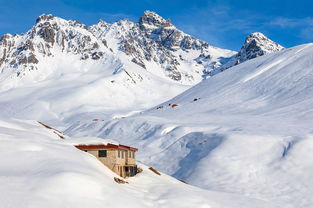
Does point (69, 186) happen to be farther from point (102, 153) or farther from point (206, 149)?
point (206, 149)

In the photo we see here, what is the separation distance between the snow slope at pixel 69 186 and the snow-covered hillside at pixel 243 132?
7.48 metres

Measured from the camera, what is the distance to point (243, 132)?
61.2 m

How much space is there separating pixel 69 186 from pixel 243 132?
36407 mm

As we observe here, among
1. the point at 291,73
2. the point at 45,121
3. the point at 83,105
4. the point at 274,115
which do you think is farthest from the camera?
the point at 83,105

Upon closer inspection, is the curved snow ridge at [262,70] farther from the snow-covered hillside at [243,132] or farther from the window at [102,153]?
the window at [102,153]

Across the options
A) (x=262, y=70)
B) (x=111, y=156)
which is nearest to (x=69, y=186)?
(x=111, y=156)

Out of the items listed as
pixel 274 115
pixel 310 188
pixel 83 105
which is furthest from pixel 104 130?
pixel 83 105

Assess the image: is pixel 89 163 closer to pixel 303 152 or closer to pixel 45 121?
pixel 303 152

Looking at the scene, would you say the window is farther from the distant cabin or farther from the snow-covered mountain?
the snow-covered mountain

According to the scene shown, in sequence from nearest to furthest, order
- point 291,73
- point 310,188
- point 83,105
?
point 310,188 → point 291,73 → point 83,105

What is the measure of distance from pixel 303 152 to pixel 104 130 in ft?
163

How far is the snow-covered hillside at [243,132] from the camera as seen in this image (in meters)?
48.2

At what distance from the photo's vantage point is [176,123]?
78250 mm

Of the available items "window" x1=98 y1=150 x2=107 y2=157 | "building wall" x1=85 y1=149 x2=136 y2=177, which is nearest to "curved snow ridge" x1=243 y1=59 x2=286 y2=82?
"building wall" x1=85 y1=149 x2=136 y2=177
